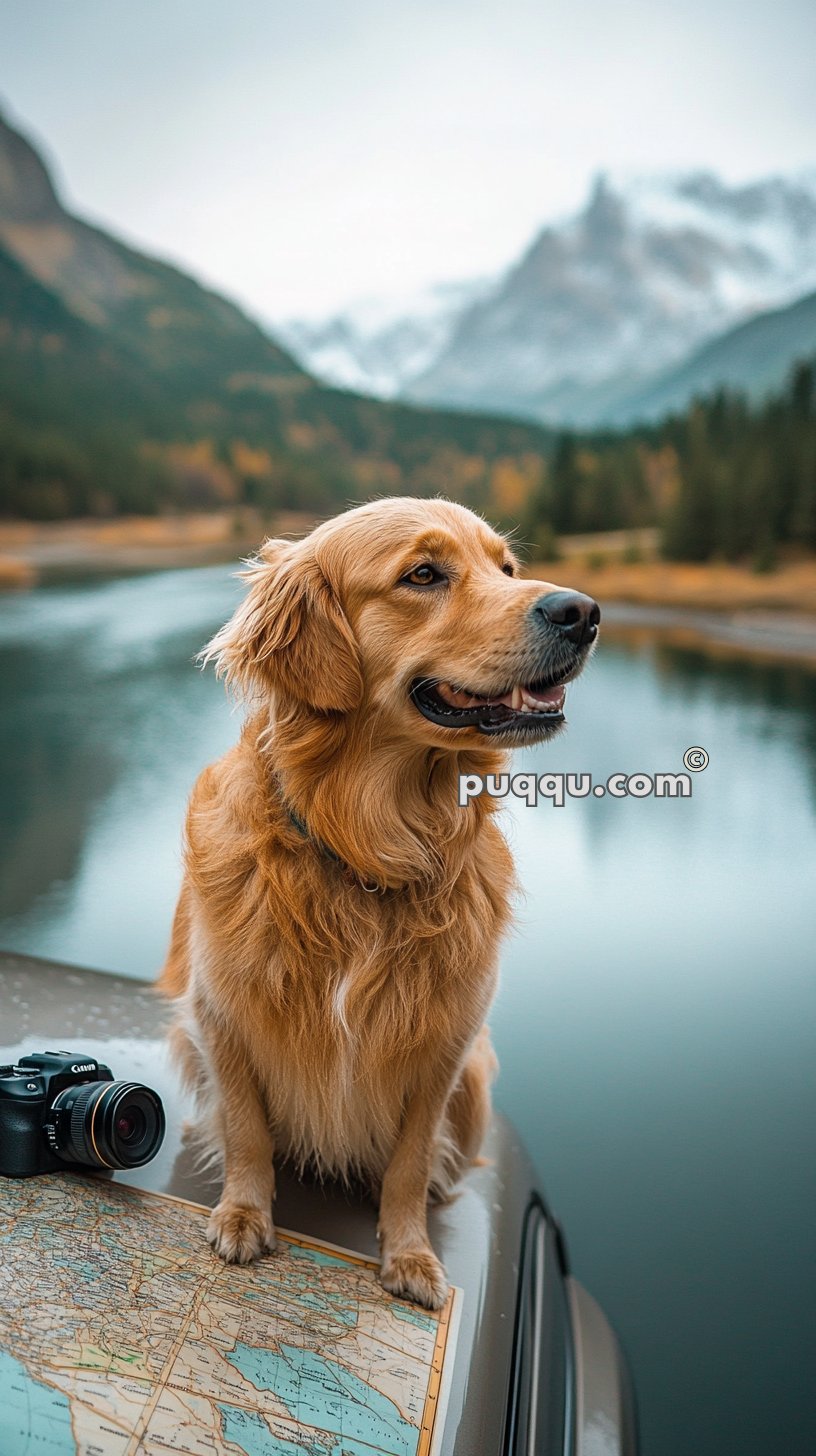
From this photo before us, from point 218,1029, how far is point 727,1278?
0.99m

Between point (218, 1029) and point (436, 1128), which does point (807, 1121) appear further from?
point (218, 1029)

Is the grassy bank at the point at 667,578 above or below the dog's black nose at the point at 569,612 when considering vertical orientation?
above

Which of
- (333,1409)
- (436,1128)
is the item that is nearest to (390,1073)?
(436,1128)

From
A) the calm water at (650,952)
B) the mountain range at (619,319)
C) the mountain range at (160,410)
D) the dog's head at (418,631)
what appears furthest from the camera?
the mountain range at (160,410)

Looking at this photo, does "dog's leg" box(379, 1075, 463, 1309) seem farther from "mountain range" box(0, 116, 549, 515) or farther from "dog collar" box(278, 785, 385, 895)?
"mountain range" box(0, 116, 549, 515)

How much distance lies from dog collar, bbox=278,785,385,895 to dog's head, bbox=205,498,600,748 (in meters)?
0.14

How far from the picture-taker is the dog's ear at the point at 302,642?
1119 millimetres

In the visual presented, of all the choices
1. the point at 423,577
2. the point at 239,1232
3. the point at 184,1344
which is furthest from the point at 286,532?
the point at 184,1344

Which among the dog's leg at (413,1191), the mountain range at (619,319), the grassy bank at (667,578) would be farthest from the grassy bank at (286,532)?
the dog's leg at (413,1191)

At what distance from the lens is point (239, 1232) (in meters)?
1.14

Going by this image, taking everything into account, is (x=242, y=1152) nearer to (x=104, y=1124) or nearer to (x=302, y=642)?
(x=104, y=1124)

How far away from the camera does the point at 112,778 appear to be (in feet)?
7.29

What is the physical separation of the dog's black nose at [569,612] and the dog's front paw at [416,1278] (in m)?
0.77

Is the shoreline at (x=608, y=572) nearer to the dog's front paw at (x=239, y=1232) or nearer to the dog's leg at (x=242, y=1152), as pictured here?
the dog's leg at (x=242, y=1152)
